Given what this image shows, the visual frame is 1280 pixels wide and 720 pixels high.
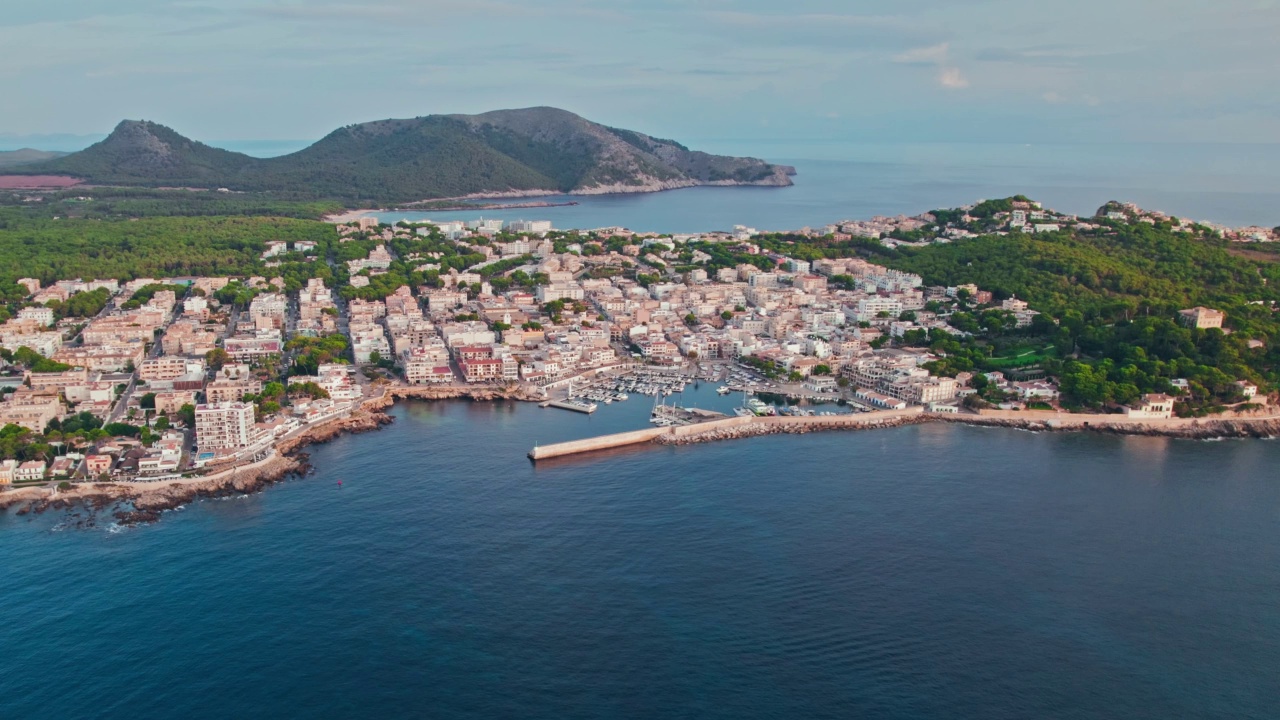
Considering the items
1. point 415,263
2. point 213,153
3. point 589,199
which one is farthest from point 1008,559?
point 213,153

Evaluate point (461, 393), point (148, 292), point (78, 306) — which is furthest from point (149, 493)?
point (148, 292)

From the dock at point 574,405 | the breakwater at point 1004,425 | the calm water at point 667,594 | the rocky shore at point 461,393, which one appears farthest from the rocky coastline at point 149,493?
the breakwater at point 1004,425

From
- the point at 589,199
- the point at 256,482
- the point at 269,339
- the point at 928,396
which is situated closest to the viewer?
the point at 256,482

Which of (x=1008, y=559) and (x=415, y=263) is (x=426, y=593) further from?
(x=415, y=263)

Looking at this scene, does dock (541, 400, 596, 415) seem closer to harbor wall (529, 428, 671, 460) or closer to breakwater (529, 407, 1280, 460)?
harbor wall (529, 428, 671, 460)

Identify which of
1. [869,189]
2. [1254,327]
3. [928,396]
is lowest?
[928,396]

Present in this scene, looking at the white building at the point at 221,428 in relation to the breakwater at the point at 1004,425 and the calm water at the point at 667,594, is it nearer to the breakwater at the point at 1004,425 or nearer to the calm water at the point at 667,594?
the calm water at the point at 667,594

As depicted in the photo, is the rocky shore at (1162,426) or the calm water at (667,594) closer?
the calm water at (667,594)

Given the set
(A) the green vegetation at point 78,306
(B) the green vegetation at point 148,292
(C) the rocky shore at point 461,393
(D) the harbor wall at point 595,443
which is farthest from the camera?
(B) the green vegetation at point 148,292
